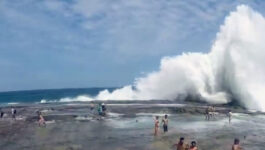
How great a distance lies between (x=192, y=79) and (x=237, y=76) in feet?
35.1

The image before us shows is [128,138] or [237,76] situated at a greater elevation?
[237,76]

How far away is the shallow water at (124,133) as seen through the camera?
1021 inches

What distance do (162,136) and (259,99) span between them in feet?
110

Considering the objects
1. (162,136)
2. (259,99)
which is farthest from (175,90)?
(162,136)

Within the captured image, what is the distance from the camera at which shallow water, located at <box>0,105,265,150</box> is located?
85.1 feet

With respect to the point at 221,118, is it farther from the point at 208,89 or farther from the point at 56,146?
the point at 208,89

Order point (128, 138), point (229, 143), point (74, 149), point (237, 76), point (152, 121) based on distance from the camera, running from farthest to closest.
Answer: point (237, 76)
point (152, 121)
point (128, 138)
point (229, 143)
point (74, 149)

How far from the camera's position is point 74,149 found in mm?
24609

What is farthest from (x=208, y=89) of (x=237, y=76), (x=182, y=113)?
(x=182, y=113)

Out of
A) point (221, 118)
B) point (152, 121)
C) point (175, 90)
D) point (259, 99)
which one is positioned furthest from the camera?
point (175, 90)

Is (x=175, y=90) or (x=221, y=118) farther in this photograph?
(x=175, y=90)

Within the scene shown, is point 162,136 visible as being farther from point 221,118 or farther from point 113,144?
point 221,118

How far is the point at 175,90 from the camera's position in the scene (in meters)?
78.6

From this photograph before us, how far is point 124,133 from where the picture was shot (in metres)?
30.8
